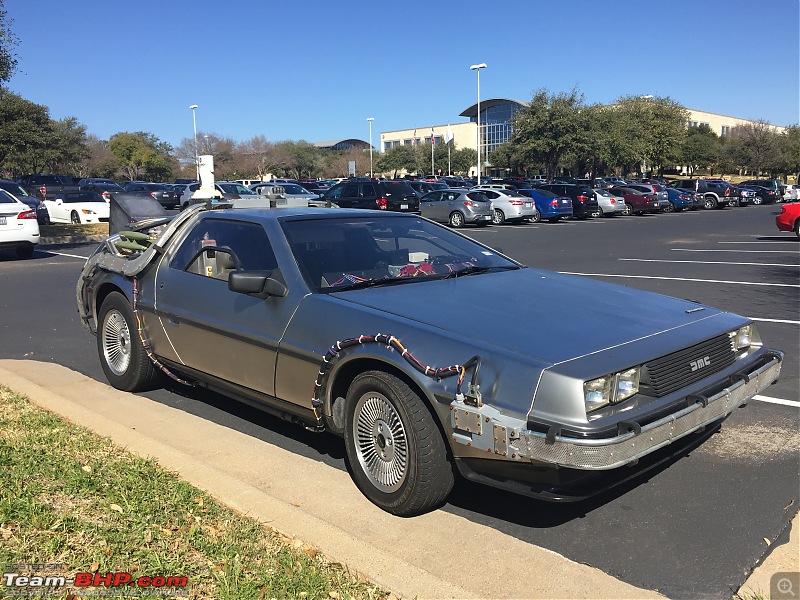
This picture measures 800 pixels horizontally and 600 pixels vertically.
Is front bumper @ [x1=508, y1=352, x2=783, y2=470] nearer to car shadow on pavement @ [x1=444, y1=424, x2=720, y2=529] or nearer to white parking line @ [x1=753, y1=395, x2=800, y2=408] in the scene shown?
car shadow on pavement @ [x1=444, y1=424, x2=720, y2=529]

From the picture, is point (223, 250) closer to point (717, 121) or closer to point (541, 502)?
point (541, 502)

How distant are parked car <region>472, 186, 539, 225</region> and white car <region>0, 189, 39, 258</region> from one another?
18.1 m

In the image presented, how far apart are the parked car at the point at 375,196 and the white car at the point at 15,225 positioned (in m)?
13.1

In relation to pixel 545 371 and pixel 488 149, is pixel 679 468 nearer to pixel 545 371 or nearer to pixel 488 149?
pixel 545 371

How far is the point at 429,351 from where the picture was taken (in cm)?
356

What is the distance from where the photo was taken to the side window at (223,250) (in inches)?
191

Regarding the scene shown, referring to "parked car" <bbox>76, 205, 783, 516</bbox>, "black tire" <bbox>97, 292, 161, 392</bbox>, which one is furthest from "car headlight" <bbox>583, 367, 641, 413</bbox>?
"black tire" <bbox>97, 292, 161, 392</bbox>

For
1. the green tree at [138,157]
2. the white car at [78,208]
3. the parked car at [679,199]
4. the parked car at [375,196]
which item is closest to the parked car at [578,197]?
the parked car at [375,196]

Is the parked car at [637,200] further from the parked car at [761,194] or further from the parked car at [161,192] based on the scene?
the parked car at [161,192]

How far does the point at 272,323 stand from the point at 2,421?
2150 mm

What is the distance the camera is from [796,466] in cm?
439

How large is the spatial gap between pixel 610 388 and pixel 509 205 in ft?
88.4

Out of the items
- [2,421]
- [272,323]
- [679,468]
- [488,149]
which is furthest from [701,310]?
[488,149]

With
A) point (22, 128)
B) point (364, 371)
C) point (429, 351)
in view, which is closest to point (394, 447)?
point (364, 371)
